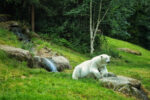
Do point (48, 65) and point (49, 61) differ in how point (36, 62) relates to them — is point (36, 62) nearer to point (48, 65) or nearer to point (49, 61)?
point (48, 65)

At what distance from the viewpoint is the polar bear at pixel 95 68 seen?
420 inches

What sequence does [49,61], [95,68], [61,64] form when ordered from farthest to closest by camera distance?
[61,64], [49,61], [95,68]

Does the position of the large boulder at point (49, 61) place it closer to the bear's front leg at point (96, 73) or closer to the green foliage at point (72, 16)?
the bear's front leg at point (96, 73)

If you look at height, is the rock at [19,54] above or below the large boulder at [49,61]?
above

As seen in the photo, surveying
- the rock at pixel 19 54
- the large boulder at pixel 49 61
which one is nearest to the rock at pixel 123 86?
the rock at pixel 19 54

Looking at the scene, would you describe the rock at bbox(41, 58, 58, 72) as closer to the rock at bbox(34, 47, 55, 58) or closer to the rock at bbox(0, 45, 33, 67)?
the rock at bbox(0, 45, 33, 67)

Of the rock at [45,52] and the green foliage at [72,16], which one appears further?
the green foliage at [72,16]

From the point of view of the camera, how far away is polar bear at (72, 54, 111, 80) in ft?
35.0

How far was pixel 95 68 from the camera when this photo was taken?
1082 centimetres

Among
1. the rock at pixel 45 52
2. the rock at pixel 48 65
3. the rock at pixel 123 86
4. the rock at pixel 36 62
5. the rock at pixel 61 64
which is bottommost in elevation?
the rock at pixel 45 52

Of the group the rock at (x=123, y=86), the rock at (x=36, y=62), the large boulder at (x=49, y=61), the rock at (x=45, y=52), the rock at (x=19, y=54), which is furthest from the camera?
the rock at (x=45, y=52)

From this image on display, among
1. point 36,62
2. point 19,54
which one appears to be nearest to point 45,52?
point 36,62

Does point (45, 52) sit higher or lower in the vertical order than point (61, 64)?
lower

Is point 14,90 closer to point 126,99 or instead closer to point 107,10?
point 126,99
